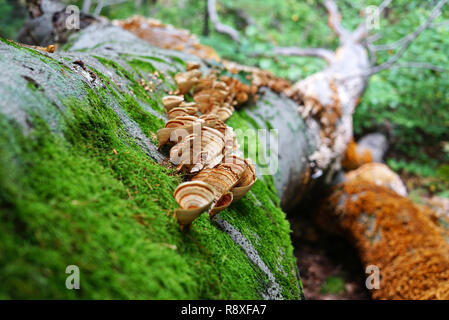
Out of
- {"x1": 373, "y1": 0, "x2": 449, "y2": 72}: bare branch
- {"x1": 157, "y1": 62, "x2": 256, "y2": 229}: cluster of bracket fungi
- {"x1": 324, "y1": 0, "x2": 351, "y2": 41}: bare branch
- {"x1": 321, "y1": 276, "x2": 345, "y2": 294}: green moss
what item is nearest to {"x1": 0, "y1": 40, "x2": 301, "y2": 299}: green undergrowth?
{"x1": 157, "y1": 62, "x2": 256, "y2": 229}: cluster of bracket fungi

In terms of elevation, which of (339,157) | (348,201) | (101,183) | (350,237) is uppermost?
(339,157)

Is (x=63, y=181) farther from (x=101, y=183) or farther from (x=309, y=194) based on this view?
(x=309, y=194)

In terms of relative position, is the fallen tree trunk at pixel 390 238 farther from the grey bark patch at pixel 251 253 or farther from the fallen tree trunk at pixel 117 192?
the grey bark patch at pixel 251 253

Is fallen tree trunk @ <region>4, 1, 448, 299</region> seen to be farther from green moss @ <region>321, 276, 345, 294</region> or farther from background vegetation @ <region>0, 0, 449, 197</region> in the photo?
background vegetation @ <region>0, 0, 449, 197</region>

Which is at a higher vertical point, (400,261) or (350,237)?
(350,237)

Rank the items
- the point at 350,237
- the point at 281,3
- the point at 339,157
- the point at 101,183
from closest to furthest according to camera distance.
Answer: the point at 101,183 → the point at 350,237 → the point at 339,157 → the point at 281,3

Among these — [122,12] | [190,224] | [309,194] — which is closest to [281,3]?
[122,12]

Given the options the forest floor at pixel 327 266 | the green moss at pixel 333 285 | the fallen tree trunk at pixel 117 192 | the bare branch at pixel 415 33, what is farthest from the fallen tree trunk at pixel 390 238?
the bare branch at pixel 415 33
